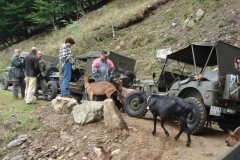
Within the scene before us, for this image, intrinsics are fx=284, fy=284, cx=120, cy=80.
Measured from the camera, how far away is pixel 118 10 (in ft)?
79.1

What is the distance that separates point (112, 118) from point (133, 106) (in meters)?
1.73

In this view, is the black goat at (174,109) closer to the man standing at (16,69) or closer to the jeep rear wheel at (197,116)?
the jeep rear wheel at (197,116)

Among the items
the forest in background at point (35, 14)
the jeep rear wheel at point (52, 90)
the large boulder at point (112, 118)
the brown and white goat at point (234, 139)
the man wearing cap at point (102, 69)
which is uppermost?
the forest in background at point (35, 14)

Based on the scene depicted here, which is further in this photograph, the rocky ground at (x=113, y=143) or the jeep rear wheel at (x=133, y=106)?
the jeep rear wheel at (x=133, y=106)

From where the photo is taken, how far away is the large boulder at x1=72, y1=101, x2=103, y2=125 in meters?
6.89

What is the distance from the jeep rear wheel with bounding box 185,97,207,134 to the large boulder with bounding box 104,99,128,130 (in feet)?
5.15

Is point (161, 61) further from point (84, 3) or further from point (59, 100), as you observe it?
point (84, 3)

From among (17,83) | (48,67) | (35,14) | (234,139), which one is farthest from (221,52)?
(35,14)

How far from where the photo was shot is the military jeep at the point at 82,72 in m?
10.5

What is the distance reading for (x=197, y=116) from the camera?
6.48m

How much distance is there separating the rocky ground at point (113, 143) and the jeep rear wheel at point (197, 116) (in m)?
0.27

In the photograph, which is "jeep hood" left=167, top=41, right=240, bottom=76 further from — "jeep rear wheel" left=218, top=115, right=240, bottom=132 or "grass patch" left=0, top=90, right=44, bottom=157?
"grass patch" left=0, top=90, right=44, bottom=157

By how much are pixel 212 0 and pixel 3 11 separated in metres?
21.7

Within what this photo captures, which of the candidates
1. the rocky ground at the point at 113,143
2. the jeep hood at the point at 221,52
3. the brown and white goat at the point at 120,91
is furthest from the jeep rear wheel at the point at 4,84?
the jeep hood at the point at 221,52
